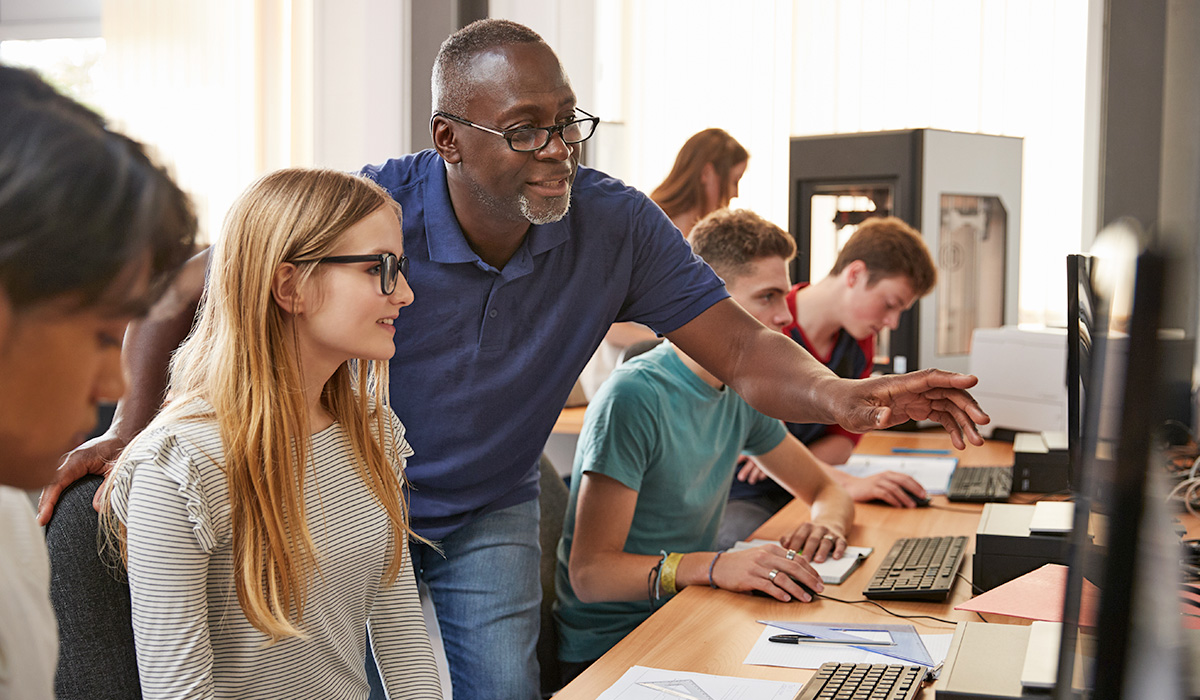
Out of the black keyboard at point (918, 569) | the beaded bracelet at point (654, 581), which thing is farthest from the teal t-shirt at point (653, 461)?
the black keyboard at point (918, 569)

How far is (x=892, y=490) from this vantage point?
86.7 inches

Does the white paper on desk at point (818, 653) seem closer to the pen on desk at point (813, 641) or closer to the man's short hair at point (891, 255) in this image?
the pen on desk at point (813, 641)

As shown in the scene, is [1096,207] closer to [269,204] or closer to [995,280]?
[995,280]

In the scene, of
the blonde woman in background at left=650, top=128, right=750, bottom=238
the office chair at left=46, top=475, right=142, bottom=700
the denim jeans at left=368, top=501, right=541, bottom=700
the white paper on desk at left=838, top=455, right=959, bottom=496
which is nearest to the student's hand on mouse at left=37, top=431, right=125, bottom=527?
the office chair at left=46, top=475, right=142, bottom=700

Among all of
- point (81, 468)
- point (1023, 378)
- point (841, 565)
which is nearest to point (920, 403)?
point (841, 565)

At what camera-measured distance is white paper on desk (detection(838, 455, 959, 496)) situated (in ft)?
7.97

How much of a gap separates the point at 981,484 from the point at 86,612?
1.86m

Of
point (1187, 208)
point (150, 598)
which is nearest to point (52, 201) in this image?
point (150, 598)

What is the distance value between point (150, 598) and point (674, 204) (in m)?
2.49

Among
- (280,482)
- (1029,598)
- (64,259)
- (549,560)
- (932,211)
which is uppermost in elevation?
(932,211)

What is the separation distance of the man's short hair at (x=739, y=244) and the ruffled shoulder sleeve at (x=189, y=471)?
118cm

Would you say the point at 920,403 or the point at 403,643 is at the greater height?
the point at 920,403

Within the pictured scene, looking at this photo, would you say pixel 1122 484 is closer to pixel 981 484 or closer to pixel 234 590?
pixel 234 590

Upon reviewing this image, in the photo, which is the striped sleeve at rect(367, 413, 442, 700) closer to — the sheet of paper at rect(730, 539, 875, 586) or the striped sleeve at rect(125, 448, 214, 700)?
the striped sleeve at rect(125, 448, 214, 700)
